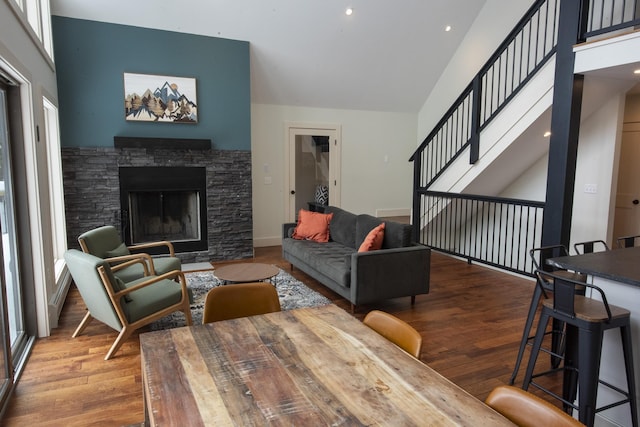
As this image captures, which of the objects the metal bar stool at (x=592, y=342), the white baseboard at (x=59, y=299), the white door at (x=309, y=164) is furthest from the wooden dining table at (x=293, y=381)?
the white door at (x=309, y=164)

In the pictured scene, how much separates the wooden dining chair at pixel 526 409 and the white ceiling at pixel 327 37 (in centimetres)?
536

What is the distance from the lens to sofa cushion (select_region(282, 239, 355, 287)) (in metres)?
4.08

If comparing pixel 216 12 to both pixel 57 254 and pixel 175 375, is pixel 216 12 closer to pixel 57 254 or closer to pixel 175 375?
pixel 57 254

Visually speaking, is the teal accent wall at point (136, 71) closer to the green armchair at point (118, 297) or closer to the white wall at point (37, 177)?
the white wall at point (37, 177)

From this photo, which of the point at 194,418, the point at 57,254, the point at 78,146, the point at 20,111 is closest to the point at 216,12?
the point at 78,146

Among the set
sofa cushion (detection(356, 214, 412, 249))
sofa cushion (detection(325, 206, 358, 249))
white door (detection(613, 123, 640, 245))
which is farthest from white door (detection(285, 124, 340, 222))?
white door (detection(613, 123, 640, 245))

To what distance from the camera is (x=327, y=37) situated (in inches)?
238

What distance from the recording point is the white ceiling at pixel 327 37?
5309 mm

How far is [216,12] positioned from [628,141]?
5.71 m

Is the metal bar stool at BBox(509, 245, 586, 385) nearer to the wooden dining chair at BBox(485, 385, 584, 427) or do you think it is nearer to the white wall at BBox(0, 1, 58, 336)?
the wooden dining chair at BBox(485, 385, 584, 427)

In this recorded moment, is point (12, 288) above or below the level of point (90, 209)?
below

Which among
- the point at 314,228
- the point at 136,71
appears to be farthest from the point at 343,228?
the point at 136,71

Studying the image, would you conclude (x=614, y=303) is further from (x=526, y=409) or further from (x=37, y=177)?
(x=37, y=177)

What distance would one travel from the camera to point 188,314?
3.53m
